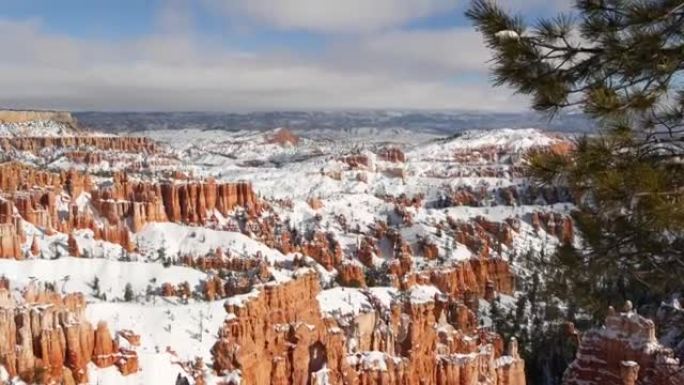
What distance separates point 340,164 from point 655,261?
100851mm

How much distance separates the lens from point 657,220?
5035 millimetres

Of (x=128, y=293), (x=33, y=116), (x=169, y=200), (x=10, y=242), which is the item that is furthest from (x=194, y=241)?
(x=33, y=116)

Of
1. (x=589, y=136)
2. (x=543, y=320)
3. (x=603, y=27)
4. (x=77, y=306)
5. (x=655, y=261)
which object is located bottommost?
(x=543, y=320)

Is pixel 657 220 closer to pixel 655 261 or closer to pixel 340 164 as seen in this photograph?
pixel 655 261

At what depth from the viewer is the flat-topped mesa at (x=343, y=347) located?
71.9 ft

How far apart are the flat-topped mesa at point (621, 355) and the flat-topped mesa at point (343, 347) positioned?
382cm

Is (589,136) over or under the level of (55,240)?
over

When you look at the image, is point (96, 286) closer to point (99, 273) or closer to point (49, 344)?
point (99, 273)

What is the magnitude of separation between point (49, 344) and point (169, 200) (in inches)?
1439

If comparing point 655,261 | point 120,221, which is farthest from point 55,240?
point 655,261

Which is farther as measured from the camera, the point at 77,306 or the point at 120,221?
the point at 120,221

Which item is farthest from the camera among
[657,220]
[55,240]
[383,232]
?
[383,232]

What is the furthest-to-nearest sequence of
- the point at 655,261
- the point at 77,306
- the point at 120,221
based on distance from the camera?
the point at 120,221, the point at 77,306, the point at 655,261

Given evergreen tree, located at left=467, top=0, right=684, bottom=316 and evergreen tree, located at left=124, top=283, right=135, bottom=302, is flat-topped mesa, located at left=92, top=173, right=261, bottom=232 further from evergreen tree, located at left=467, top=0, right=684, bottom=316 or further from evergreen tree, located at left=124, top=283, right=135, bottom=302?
evergreen tree, located at left=467, top=0, right=684, bottom=316
